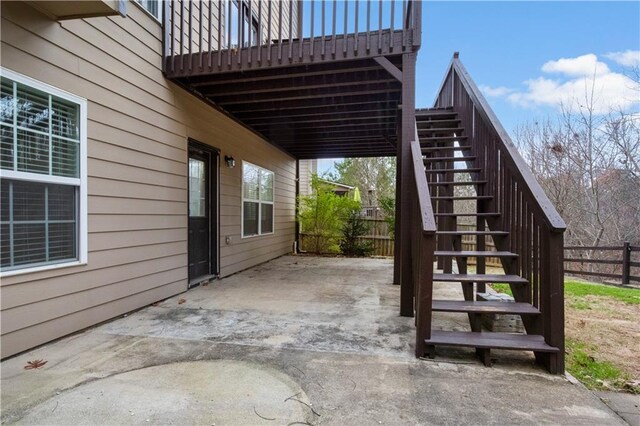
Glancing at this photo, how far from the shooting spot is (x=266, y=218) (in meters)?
7.80

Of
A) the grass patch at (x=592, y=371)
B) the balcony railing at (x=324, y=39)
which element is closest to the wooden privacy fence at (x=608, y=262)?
the grass patch at (x=592, y=371)

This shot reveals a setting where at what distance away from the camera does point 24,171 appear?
8.36ft

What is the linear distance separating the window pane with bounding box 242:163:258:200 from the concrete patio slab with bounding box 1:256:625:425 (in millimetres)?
3378

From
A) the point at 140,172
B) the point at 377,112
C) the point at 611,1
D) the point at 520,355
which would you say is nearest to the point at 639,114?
the point at 611,1

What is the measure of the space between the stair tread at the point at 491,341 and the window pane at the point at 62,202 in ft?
10.3

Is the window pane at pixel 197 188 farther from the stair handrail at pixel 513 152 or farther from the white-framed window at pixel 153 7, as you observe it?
the stair handrail at pixel 513 152

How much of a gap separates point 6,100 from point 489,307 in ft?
12.7

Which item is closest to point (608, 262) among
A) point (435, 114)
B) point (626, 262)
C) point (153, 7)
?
point (626, 262)

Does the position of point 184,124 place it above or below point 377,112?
below

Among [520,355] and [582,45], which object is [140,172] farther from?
[582,45]


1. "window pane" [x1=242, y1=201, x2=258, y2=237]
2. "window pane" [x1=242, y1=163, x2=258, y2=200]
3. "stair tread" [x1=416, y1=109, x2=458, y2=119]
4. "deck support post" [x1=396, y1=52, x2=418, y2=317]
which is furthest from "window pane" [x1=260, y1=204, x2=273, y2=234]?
"deck support post" [x1=396, y1=52, x2=418, y2=317]

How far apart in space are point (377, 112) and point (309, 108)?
116cm

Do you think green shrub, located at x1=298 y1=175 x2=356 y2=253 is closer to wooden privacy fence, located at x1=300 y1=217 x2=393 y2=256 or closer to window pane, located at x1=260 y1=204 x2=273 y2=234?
wooden privacy fence, located at x1=300 y1=217 x2=393 y2=256

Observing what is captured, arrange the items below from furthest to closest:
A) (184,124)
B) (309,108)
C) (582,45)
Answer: (582,45) → (309,108) → (184,124)
